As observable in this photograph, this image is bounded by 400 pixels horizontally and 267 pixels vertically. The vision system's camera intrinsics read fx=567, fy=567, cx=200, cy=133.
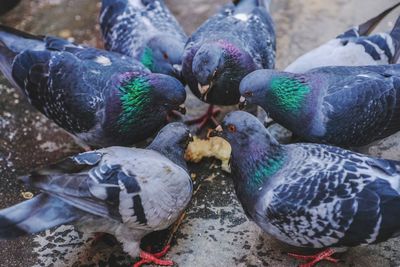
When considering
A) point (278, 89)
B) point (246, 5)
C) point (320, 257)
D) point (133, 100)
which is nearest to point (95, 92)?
point (133, 100)

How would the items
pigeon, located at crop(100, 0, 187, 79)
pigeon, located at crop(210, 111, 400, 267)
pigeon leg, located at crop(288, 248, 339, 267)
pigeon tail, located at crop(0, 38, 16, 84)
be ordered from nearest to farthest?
pigeon, located at crop(210, 111, 400, 267) < pigeon leg, located at crop(288, 248, 339, 267) < pigeon tail, located at crop(0, 38, 16, 84) < pigeon, located at crop(100, 0, 187, 79)

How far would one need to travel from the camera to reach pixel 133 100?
5.25 m

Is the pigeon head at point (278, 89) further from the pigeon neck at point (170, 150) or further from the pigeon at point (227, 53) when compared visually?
the pigeon neck at point (170, 150)

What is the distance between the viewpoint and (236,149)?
4.65 metres

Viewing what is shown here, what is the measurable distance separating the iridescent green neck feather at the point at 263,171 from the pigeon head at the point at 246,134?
0.11 meters

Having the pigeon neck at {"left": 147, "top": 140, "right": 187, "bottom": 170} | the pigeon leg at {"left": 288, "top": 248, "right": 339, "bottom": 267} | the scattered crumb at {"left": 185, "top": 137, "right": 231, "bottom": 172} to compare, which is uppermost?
the pigeon neck at {"left": 147, "top": 140, "right": 187, "bottom": 170}

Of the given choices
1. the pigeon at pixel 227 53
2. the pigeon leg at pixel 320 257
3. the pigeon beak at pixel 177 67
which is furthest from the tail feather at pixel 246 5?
the pigeon leg at pixel 320 257

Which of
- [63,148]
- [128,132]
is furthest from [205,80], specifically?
[63,148]

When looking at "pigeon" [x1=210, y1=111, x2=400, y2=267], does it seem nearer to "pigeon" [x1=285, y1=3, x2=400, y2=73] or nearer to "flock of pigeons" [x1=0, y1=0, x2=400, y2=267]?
"flock of pigeons" [x1=0, y1=0, x2=400, y2=267]

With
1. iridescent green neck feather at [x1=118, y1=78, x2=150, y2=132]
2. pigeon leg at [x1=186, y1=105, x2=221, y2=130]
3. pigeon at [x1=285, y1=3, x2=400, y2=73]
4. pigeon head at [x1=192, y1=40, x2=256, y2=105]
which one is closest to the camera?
iridescent green neck feather at [x1=118, y1=78, x2=150, y2=132]

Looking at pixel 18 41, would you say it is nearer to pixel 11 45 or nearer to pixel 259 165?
pixel 11 45

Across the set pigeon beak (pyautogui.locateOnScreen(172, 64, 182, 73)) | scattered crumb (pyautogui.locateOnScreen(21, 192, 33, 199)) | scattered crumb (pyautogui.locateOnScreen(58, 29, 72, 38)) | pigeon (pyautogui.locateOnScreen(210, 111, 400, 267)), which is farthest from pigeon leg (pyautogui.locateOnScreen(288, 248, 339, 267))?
scattered crumb (pyautogui.locateOnScreen(58, 29, 72, 38))

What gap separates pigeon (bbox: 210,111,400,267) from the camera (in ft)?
13.7

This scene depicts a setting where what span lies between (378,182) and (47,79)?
10.4 feet
